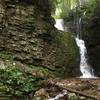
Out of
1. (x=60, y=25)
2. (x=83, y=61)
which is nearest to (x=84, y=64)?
(x=83, y=61)

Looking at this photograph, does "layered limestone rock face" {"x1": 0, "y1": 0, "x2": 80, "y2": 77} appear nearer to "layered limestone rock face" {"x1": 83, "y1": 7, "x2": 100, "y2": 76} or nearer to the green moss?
the green moss

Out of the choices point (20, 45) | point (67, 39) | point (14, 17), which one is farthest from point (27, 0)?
point (67, 39)

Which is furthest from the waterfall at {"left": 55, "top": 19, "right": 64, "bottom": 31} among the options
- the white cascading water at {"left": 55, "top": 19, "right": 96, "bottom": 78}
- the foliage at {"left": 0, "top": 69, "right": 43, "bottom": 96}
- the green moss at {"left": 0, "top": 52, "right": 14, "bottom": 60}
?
the foliage at {"left": 0, "top": 69, "right": 43, "bottom": 96}

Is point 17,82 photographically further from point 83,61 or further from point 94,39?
point 94,39

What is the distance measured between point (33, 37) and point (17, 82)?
3.92m

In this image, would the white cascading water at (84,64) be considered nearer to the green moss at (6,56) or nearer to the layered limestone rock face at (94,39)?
the layered limestone rock face at (94,39)

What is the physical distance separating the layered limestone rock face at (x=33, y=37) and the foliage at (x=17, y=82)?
1.72 metres

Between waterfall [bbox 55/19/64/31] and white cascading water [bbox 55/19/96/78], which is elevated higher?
waterfall [bbox 55/19/64/31]

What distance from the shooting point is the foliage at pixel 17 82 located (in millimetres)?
12250

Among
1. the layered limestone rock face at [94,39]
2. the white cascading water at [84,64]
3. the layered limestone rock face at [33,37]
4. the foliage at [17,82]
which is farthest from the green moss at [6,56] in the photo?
the layered limestone rock face at [94,39]

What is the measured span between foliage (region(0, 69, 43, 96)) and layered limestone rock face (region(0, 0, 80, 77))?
1.72 m

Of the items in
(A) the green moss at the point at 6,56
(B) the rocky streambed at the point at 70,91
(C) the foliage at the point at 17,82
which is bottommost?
(B) the rocky streambed at the point at 70,91

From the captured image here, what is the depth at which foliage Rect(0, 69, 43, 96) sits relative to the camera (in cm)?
1225

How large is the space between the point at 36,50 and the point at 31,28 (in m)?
1.36
